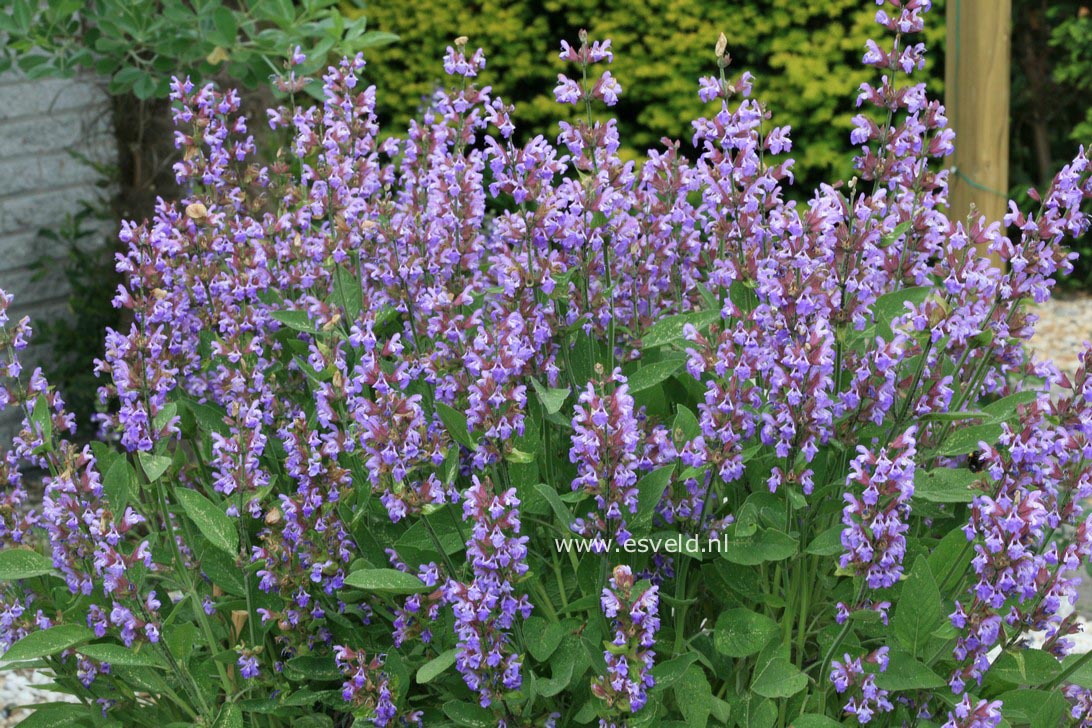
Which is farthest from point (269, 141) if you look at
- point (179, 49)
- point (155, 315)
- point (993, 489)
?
point (993, 489)

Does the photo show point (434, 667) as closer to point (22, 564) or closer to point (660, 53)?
point (22, 564)

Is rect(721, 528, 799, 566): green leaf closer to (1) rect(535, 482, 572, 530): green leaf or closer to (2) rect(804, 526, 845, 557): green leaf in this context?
(2) rect(804, 526, 845, 557): green leaf

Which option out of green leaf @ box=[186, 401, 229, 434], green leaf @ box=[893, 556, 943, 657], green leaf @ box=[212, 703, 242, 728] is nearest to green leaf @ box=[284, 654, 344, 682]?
green leaf @ box=[212, 703, 242, 728]

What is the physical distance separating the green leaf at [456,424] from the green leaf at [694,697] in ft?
1.54

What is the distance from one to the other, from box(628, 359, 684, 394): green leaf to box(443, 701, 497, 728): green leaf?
20.9 inches

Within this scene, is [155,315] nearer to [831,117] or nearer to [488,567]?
[488,567]

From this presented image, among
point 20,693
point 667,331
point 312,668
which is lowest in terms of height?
point 20,693

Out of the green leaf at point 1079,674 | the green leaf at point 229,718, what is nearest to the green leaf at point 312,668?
the green leaf at point 229,718

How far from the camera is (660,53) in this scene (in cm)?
639

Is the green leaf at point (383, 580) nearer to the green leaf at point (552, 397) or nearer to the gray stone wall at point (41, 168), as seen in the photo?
the green leaf at point (552, 397)

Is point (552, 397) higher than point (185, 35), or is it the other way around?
point (185, 35)

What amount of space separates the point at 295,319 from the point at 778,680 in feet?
3.22

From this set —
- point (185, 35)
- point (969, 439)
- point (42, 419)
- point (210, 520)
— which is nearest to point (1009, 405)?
point (969, 439)

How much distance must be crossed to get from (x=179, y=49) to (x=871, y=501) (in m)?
2.65
